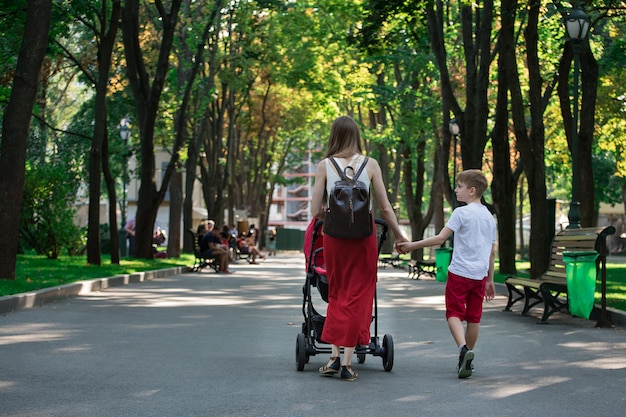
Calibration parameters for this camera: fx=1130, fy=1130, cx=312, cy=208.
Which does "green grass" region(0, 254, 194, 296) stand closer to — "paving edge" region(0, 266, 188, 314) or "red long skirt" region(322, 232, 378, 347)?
"paving edge" region(0, 266, 188, 314)

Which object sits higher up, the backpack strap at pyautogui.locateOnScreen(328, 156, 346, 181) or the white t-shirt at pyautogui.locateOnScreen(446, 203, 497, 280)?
the backpack strap at pyautogui.locateOnScreen(328, 156, 346, 181)

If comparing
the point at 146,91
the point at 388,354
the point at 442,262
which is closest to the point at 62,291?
the point at 388,354

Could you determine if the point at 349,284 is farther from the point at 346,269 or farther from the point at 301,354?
the point at 301,354

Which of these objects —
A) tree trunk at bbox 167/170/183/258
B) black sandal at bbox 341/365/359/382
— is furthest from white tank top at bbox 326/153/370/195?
tree trunk at bbox 167/170/183/258

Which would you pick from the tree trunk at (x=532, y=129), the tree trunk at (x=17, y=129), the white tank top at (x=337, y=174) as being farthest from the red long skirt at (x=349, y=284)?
the tree trunk at (x=532, y=129)

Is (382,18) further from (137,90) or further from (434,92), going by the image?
(434,92)

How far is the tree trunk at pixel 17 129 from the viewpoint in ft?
55.3

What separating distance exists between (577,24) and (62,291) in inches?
365

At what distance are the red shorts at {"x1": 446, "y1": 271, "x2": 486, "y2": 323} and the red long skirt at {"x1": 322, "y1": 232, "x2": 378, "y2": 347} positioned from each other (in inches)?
30.3

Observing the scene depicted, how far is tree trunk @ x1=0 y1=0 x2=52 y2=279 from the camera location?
16.9 m

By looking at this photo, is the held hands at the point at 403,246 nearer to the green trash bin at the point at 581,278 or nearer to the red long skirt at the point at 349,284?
the red long skirt at the point at 349,284

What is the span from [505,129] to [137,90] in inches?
358

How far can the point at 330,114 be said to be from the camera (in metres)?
44.4

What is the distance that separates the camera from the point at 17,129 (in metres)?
17.0
